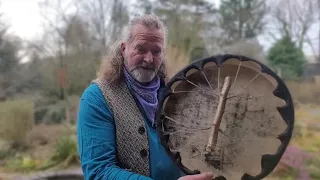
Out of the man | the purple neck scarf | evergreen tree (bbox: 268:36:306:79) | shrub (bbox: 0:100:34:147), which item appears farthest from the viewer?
evergreen tree (bbox: 268:36:306:79)

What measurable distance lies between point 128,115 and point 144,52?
22 cm

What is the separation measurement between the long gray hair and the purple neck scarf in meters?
0.04

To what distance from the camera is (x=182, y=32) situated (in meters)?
12.7

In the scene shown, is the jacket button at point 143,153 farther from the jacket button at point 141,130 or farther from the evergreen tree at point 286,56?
the evergreen tree at point 286,56

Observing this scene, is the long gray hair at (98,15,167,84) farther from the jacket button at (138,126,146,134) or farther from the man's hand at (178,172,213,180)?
the man's hand at (178,172,213,180)

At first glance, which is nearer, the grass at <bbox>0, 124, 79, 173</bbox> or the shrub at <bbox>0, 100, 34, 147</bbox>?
the grass at <bbox>0, 124, 79, 173</bbox>

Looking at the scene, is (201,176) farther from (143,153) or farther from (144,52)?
(144,52)

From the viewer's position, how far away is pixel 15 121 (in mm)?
8961

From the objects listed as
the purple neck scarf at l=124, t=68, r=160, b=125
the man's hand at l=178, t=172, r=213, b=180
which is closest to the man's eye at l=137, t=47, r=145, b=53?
the purple neck scarf at l=124, t=68, r=160, b=125

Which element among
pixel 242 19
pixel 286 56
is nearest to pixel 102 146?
pixel 286 56

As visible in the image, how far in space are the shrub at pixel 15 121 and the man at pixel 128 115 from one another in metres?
7.92

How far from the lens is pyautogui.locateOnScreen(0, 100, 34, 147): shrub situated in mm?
8828

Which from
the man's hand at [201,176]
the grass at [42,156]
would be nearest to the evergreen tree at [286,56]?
the grass at [42,156]

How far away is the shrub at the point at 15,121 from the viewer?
29.0 feet
